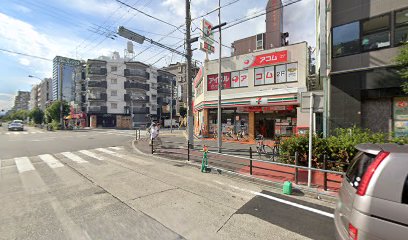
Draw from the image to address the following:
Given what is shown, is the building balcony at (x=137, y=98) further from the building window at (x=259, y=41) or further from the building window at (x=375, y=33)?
the building window at (x=375, y=33)

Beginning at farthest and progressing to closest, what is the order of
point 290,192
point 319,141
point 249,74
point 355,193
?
point 249,74 < point 319,141 < point 290,192 < point 355,193

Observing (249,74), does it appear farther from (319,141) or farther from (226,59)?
(319,141)

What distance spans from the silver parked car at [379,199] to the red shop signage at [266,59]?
14132 millimetres

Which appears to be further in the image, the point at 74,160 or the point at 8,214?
the point at 74,160

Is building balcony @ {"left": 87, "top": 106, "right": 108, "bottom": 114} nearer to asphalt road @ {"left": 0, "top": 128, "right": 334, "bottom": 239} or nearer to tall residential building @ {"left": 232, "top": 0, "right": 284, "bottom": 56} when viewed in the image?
tall residential building @ {"left": 232, "top": 0, "right": 284, "bottom": 56}

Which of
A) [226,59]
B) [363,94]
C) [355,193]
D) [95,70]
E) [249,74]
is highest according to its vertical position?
[95,70]

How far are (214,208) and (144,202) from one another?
1669 mm

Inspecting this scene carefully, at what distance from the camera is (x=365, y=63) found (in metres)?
9.02

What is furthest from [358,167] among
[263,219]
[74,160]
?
[74,160]

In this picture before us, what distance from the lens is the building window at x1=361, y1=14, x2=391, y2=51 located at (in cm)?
862

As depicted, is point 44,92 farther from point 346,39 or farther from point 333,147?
point 333,147

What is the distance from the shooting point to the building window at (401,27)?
8211mm

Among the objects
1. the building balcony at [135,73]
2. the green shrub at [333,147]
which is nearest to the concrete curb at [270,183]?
the green shrub at [333,147]

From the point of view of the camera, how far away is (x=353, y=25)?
9.40 m
